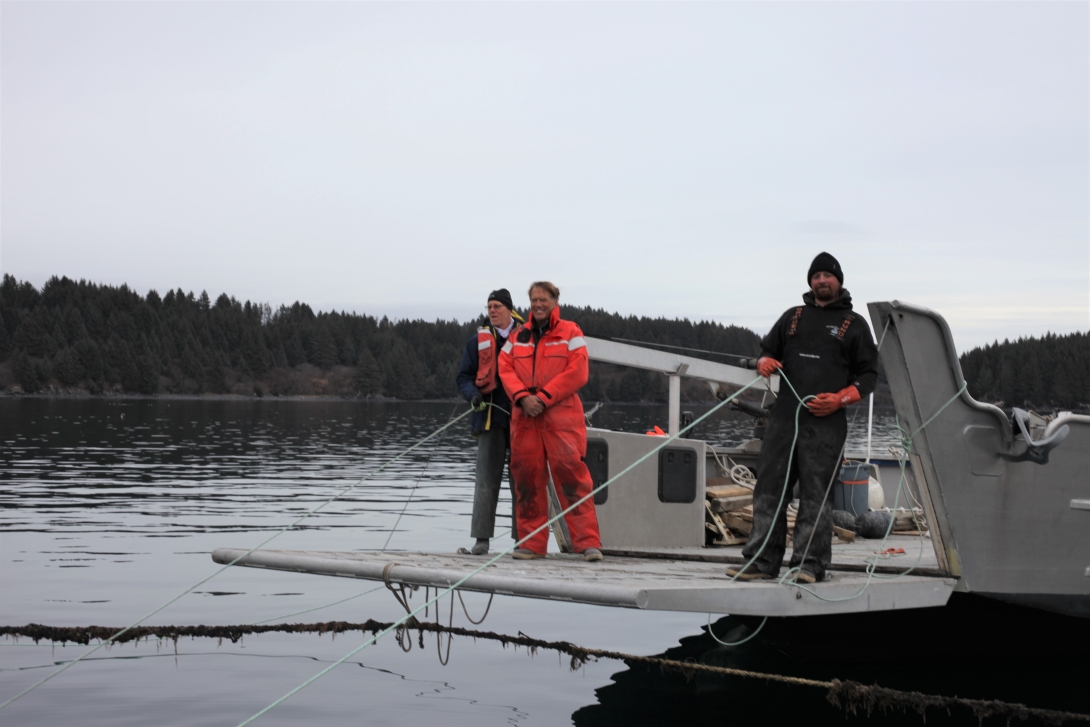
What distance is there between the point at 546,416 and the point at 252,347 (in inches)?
5855

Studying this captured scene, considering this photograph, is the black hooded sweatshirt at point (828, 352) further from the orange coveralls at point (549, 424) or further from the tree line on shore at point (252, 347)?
the tree line on shore at point (252, 347)

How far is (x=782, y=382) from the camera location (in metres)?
5.75

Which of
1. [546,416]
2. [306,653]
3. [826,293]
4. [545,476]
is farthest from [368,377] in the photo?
[826,293]

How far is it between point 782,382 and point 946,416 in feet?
3.75

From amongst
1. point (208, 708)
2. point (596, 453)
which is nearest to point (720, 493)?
point (596, 453)

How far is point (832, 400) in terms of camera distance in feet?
17.9

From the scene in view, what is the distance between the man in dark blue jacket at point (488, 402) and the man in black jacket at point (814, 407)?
219 centimetres

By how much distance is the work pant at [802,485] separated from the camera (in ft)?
18.3

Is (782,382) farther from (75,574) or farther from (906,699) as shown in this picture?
(75,574)

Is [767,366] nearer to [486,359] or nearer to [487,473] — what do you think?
[486,359]

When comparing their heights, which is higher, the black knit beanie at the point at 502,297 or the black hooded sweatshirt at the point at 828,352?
the black knit beanie at the point at 502,297

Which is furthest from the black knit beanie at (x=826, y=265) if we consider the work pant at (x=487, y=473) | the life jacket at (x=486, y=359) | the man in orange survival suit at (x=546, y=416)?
the work pant at (x=487, y=473)

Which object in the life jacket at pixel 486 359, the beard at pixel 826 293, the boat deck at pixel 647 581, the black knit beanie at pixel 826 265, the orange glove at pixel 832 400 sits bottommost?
the boat deck at pixel 647 581

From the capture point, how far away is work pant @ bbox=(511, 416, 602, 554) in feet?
22.1
